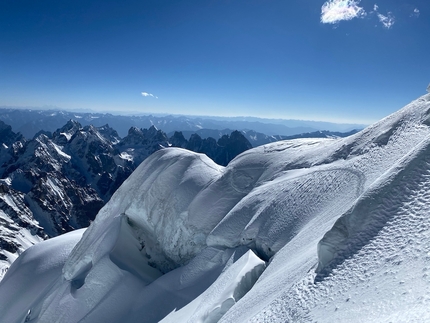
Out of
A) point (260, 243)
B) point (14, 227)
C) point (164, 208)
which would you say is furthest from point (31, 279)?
point (14, 227)

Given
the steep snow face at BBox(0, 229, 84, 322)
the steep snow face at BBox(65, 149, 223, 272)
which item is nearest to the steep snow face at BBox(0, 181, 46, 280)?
the steep snow face at BBox(0, 229, 84, 322)

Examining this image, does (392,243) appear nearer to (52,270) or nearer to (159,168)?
(159,168)

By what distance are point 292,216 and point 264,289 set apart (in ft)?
12.8

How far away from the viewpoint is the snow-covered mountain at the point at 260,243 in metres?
4.91

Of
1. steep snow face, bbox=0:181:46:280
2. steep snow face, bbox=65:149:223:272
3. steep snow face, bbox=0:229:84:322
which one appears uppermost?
steep snow face, bbox=65:149:223:272

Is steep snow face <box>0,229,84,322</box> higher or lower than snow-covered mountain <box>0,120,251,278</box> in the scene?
higher

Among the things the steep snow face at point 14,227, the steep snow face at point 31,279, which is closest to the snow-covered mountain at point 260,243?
the steep snow face at point 31,279

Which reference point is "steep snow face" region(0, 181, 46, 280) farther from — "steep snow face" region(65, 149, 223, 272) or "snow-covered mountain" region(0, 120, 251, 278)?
"steep snow face" region(65, 149, 223, 272)

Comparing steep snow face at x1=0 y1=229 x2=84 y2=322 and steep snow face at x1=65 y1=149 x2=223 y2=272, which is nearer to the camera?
steep snow face at x1=65 y1=149 x2=223 y2=272

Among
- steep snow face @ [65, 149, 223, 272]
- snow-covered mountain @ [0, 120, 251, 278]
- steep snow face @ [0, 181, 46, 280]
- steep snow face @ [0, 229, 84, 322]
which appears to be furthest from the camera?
snow-covered mountain @ [0, 120, 251, 278]

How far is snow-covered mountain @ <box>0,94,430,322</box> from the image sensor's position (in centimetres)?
491

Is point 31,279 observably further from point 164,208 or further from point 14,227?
point 14,227

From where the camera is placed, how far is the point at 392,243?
16.4 ft

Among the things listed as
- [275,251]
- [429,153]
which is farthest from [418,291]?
[275,251]
